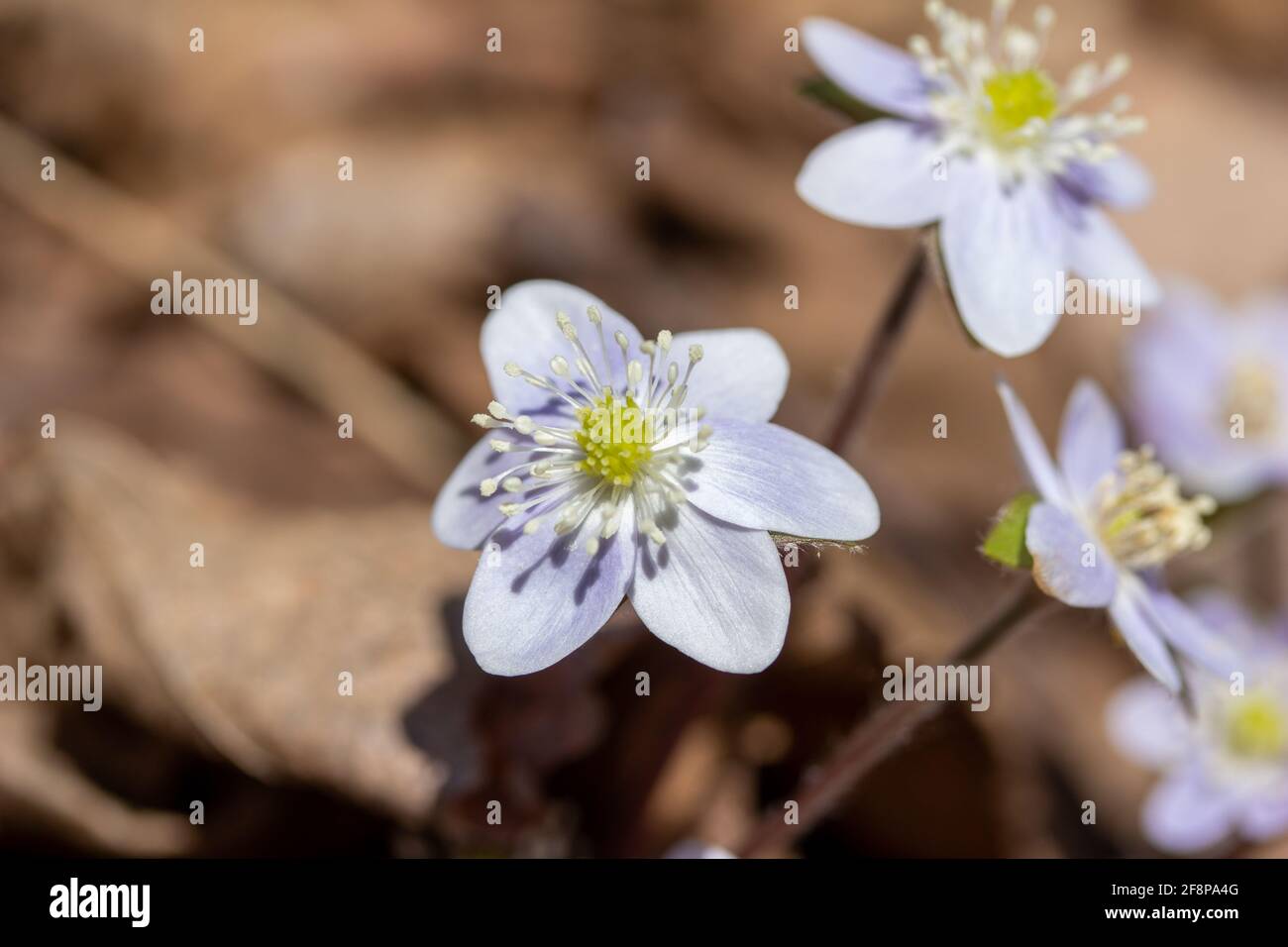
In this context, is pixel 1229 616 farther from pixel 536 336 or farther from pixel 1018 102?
pixel 536 336

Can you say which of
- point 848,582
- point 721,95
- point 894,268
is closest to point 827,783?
point 848,582

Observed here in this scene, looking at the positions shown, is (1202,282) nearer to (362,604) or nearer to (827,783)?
(827,783)

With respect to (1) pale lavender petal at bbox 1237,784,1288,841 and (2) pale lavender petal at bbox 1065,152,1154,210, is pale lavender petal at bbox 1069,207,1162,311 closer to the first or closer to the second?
(2) pale lavender petal at bbox 1065,152,1154,210

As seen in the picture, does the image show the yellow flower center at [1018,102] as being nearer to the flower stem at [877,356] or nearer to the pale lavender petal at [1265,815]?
the flower stem at [877,356]

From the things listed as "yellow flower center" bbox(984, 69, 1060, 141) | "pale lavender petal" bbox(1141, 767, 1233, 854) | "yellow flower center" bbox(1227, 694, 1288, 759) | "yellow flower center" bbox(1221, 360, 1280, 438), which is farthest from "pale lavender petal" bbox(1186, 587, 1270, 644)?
"yellow flower center" bbox(984, 69, 1060, 141)

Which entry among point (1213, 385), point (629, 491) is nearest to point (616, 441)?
point (629, 491)

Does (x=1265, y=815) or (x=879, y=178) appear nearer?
(x=879, y=178)
